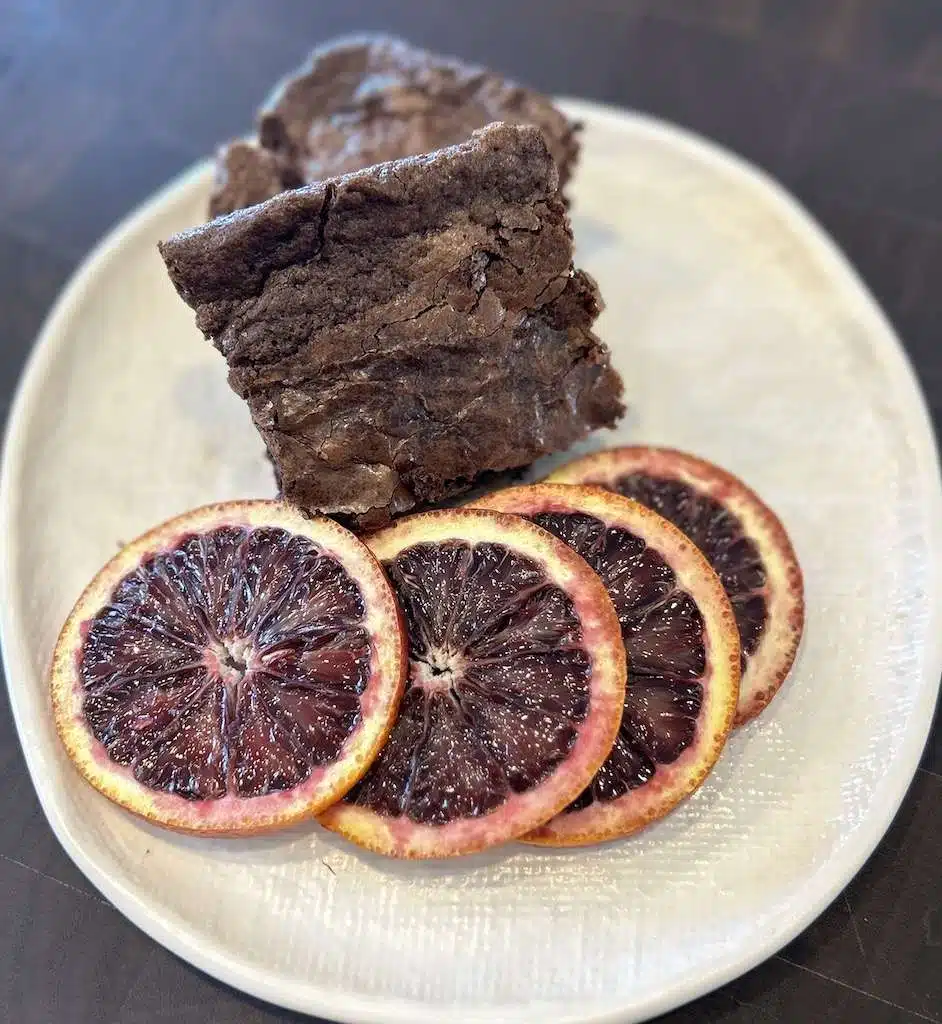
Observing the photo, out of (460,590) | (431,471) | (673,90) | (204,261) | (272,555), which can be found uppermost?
(673,90)

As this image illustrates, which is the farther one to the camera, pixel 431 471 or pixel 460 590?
pixel 431 471

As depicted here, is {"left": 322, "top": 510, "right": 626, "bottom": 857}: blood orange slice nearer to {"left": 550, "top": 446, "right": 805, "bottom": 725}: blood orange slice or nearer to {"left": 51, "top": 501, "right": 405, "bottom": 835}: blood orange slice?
{"left": 51, "top": 501, "right": 405, "bottom": 835}: blood orange slice

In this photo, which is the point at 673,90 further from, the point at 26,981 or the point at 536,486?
the point at 26,981

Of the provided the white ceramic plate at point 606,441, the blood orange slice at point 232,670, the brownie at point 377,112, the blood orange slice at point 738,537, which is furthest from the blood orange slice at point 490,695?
the brownie at point 377,112

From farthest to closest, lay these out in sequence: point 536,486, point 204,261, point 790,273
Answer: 1. point 790,273
2. point 536,486
3. point 204,261

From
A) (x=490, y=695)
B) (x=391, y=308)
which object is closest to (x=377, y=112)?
(x=391, y=308)

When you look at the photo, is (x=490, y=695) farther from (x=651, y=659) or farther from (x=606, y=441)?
(x=606, y=441)

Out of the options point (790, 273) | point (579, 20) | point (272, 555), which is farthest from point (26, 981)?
point (579, 20)
